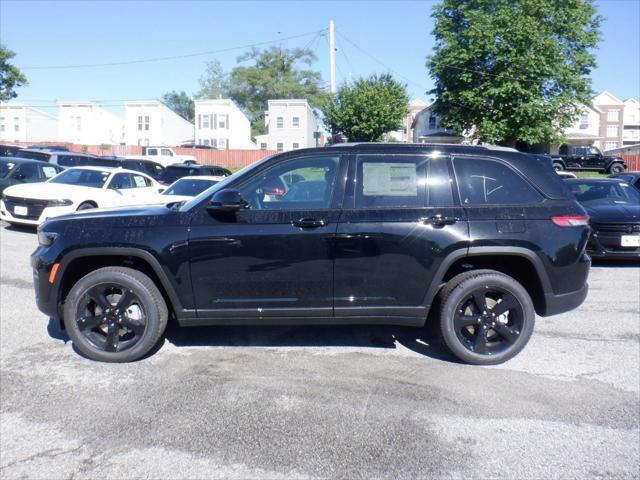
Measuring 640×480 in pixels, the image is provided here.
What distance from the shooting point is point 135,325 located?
451 centimetres

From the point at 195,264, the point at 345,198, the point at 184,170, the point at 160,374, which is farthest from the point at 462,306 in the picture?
the point at 184,170

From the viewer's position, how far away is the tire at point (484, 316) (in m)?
4.51

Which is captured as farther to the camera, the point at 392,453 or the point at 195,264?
the point at 195,264

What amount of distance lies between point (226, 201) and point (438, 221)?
1732mm

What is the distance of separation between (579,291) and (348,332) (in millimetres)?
2169

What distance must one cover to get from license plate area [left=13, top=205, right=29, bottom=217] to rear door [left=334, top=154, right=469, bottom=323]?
888cm

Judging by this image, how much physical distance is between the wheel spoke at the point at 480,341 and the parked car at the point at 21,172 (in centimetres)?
1207

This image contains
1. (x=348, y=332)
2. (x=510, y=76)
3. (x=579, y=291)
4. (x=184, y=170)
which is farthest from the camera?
(x=510, y=76)

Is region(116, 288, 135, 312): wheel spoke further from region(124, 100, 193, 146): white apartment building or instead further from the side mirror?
region(124, 100, 193, 146): white apartment building

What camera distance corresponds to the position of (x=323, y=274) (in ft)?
14.4

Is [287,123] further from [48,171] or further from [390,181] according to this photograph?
[390,181]

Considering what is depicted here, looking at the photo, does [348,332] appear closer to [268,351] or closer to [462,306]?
[268,351]

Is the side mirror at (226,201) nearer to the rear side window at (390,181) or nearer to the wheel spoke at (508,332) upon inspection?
the rear side window at (390,181)

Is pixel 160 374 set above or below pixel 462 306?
below
